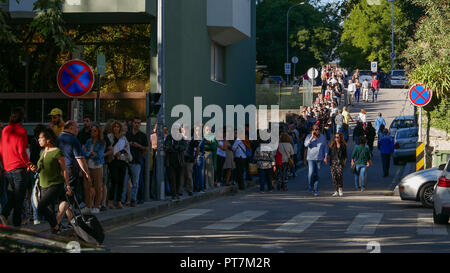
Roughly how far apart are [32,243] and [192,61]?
21.1 meters

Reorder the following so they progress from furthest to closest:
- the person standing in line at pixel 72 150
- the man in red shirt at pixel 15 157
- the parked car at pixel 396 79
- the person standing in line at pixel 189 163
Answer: the parked car at pixel 396 79
the person standing in line at pixel 189 163
the person standing in line at pixel 72 150
the man in red shirt at pixel 15 157

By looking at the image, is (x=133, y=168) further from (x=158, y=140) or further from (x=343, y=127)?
(x=343, y=127)

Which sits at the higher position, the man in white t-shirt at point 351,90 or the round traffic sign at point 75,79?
the man in white t-shirt at point 351,90

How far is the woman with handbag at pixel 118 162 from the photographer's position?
16578 mm

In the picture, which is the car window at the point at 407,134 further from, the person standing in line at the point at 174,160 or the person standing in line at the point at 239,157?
the person standing in line at the point at 174,160

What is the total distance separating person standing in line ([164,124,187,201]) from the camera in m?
19.4

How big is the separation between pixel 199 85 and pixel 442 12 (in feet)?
32.2

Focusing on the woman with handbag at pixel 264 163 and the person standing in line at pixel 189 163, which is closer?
the person standing in line at pixel 189 163

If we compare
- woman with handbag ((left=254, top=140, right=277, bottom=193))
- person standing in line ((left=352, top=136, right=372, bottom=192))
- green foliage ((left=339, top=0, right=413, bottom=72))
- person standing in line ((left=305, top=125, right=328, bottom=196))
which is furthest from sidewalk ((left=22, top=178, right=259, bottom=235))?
green foliage ((left=339, top=0, right=413, bottom=72))

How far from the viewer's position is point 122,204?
17156 mm

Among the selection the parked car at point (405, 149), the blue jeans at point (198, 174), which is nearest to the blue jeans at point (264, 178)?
the blue jeans at point (198, 174)

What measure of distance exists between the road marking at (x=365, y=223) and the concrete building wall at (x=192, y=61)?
28.2ft

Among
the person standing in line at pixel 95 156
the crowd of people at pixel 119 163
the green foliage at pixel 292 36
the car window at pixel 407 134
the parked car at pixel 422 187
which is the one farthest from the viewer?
the green foliage at pixel 292 36
